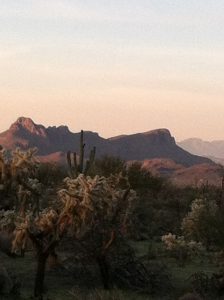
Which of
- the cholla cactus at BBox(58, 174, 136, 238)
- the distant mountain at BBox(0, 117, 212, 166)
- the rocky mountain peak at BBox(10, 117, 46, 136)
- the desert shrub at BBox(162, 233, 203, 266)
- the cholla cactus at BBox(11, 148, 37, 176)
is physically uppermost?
the rocky mountain peak at BBox(10, 117, 46, 136)

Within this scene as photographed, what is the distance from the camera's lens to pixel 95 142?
476 ft

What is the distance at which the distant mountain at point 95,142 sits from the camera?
14338 centimetres

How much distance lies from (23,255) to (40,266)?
5.10m

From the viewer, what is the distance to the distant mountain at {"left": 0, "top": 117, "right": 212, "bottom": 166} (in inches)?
5645

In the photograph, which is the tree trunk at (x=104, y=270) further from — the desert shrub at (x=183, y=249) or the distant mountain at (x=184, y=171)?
the distant mountain at (x=184, y=171)

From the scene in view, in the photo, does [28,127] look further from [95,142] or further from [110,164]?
[110,164]

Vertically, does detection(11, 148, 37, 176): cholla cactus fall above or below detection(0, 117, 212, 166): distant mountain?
below

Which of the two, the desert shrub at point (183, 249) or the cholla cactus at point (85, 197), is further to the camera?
the desert shrub at point (183, 249)

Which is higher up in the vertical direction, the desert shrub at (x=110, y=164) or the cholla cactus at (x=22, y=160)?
the desert shrub at (x=110, y=164)

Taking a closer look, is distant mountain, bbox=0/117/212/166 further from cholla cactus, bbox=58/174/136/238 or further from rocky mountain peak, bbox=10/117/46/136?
cholla cactus, bbox=58/174/136/238

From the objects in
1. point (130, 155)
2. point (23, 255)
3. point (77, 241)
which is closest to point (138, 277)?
point (77, 241)

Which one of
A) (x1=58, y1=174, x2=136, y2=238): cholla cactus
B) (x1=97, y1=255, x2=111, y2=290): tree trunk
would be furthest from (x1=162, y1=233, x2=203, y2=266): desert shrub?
(x1=58, y1=174, x2=136, y2=238): cholla cactus

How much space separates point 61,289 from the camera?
1260 cm

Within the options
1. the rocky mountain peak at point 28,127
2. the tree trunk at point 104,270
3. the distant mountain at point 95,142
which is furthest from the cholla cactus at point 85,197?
the rocky mountain peak at point 28,127
